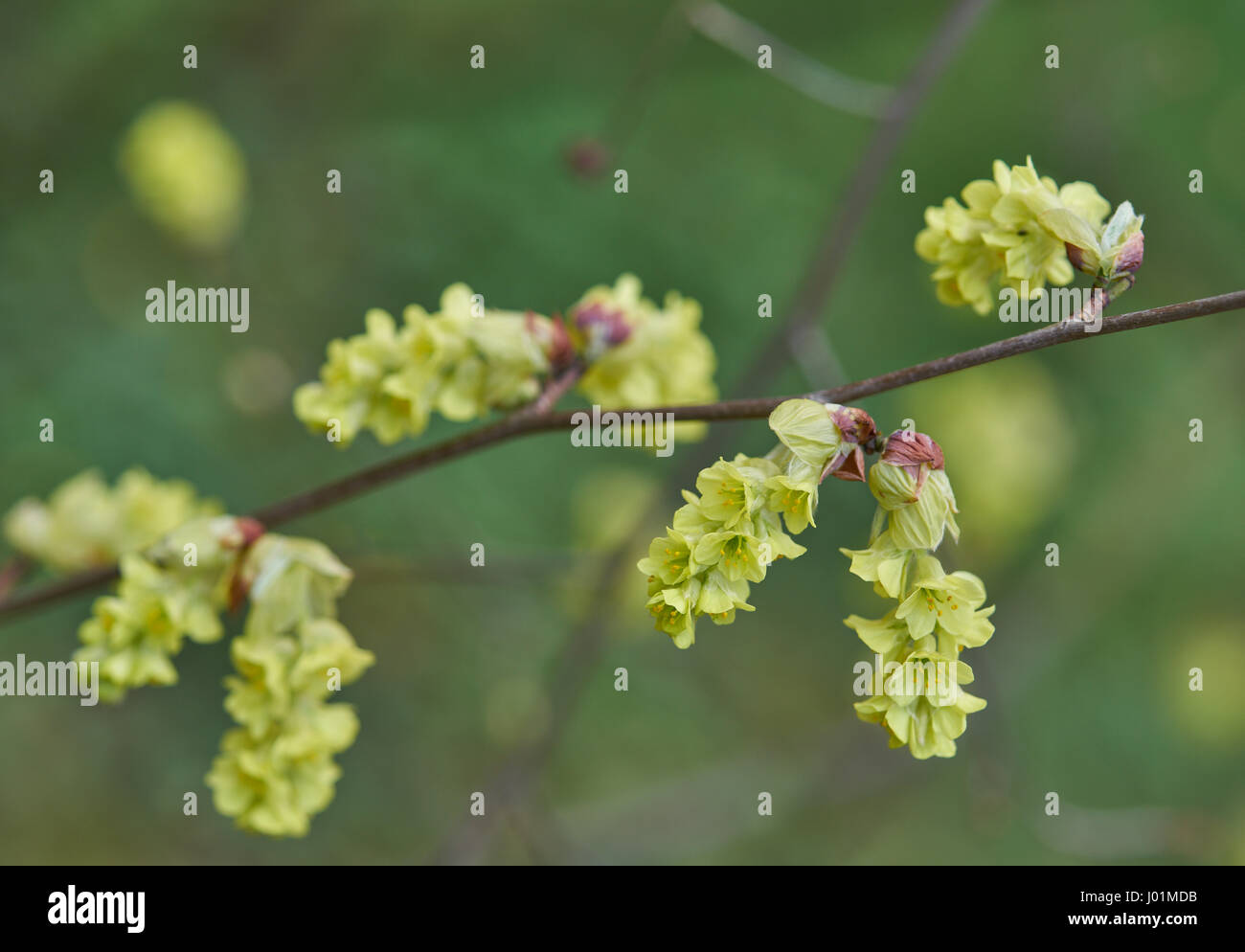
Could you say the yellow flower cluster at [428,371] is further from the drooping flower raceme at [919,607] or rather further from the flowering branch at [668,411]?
the drooping flower raceme at [919,607]

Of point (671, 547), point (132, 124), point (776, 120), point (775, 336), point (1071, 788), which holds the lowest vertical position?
point (1071, 788)

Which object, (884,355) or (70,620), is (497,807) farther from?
(884,355)

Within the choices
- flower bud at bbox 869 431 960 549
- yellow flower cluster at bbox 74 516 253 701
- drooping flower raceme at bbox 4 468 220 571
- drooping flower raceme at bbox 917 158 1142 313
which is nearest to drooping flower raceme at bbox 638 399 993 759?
flower bud at bbox 869 431 960 549

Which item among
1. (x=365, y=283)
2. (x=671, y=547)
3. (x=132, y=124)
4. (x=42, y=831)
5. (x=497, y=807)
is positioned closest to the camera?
(x=671, y=547)

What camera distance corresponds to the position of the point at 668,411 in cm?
Result: 146

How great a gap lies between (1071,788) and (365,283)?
3.82 m

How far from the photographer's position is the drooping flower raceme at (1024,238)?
135 centimetres

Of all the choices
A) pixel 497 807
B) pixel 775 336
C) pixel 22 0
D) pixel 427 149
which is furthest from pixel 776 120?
pixel 497 807

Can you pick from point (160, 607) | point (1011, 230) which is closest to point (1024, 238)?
point (1011, 230)

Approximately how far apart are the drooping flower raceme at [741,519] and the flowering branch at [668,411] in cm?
6

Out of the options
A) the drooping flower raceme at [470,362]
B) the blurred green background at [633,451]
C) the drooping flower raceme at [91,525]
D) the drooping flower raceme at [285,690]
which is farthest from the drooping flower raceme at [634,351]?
the blurred green background at [633,451]

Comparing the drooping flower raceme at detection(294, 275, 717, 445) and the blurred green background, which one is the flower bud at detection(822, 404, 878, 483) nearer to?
the drooping flower raceme at detection(294, 275, 717, 445)

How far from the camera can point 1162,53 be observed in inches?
190

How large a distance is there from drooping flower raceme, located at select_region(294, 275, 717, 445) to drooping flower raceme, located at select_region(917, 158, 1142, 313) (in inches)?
18.8
